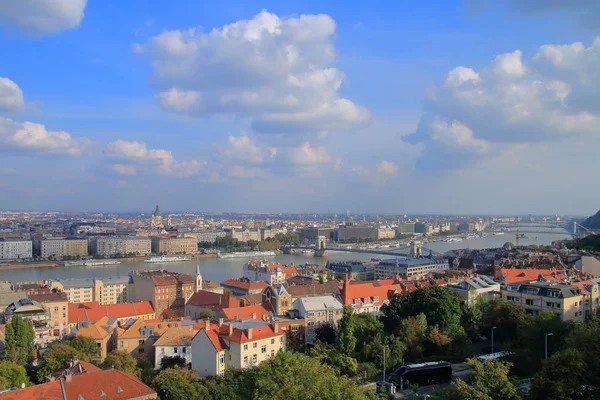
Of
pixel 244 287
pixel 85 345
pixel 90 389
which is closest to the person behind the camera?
pixel 90 389

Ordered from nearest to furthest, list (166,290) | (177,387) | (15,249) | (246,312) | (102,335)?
(177,387), (102,335), (246,312), (166,290), (15,249)

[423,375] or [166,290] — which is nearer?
[423,375]

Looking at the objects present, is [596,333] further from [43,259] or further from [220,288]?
[43,259]

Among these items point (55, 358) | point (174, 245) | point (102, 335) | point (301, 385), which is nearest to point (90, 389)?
point (55, 358)

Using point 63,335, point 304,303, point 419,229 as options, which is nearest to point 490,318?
point 304,303

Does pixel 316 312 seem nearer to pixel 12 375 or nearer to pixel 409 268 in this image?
pixel 12 375

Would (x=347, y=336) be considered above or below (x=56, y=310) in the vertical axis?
above

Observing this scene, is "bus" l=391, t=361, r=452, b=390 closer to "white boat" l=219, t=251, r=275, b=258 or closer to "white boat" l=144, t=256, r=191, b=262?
"white boat" l=144, t=256, r=191, b=262

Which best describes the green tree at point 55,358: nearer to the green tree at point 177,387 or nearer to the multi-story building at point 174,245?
the green tree at point 177,387

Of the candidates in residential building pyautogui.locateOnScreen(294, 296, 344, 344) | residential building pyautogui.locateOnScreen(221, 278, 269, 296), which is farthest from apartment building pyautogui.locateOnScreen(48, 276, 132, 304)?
residential building pyautogui.locateOnScreen(294, 296, 344, 344)
